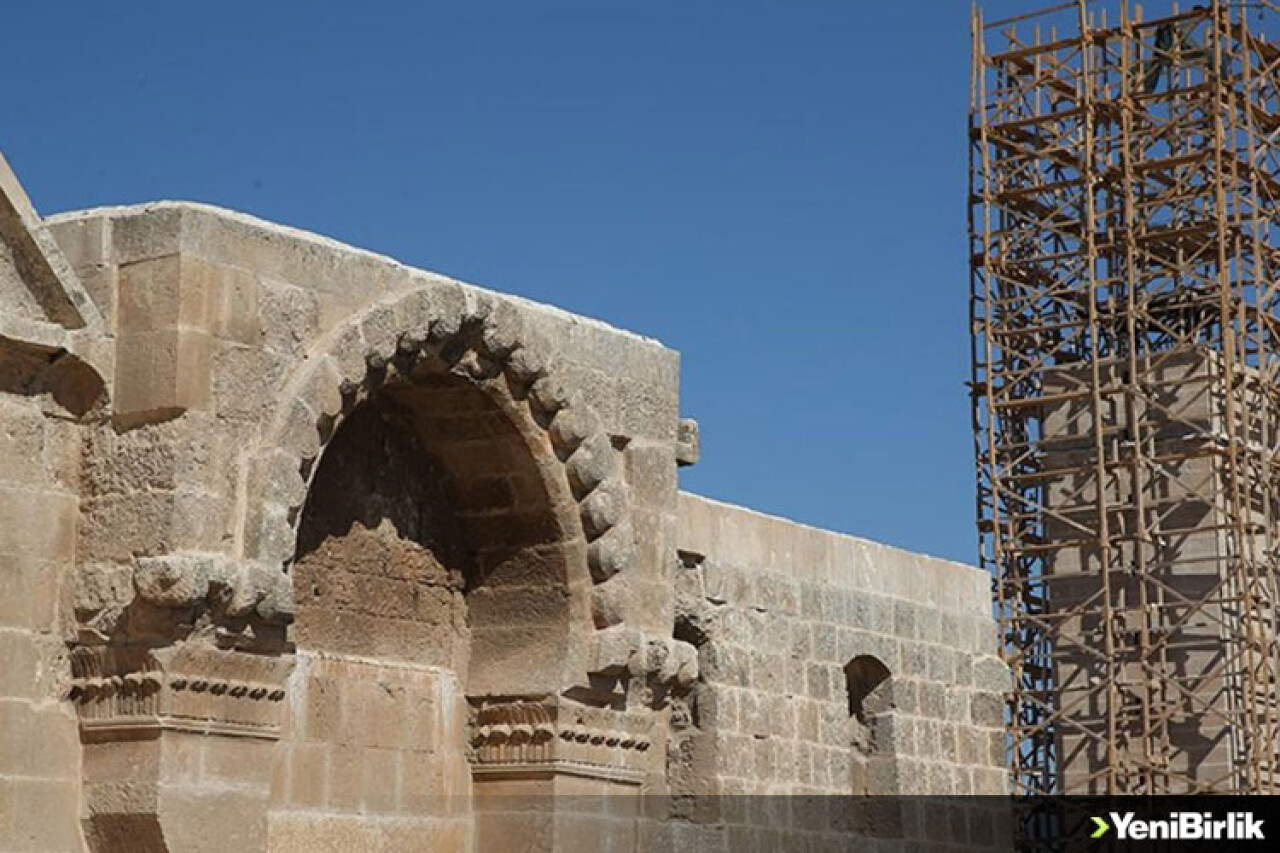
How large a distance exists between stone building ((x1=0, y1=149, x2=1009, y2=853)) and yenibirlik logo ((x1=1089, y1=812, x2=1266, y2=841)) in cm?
630

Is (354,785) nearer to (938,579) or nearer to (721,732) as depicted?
(721,732)

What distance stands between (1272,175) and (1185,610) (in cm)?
471

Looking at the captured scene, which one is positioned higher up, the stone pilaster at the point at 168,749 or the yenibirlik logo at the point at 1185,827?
the yenibirlik logo at the point at 1185,827

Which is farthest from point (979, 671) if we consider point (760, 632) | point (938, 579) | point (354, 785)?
point (354, 785)

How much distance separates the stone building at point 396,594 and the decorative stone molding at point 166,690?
0.04 feet

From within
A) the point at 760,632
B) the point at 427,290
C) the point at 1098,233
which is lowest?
the point at 760,632

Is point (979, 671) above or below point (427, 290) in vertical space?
below

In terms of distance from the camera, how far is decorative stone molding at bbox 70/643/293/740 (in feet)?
25.7

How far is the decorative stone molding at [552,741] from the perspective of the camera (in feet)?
31.6

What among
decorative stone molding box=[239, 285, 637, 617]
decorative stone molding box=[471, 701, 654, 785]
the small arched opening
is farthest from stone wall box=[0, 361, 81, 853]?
the small arched opening

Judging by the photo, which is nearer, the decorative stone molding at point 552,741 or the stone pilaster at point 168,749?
the stone pilaster at point 168,749

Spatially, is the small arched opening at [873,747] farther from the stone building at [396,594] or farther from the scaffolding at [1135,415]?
the scaffolding at [1135,415]

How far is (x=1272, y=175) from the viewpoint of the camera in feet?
79.5

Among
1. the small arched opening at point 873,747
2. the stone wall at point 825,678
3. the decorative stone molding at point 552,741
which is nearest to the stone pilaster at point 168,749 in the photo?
the decorative stone molding at point 552,741
